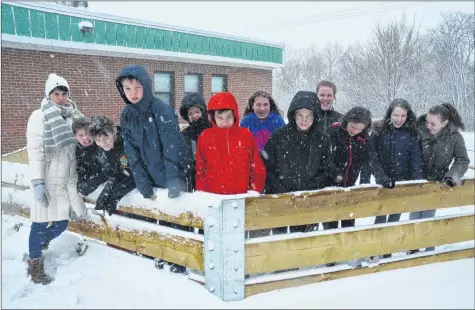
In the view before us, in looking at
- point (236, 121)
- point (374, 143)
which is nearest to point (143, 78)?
point (236, 121)

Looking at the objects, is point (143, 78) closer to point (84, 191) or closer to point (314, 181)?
point (84, 191)

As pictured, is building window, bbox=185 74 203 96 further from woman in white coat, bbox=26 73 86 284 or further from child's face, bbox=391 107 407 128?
child's face, bbox=391 107 407 128

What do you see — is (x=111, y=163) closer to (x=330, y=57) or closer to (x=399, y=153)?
(x=399, y=153)

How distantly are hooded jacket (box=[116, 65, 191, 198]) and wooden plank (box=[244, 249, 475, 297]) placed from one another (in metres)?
1.06

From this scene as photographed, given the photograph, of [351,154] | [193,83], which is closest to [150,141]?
[351,154]

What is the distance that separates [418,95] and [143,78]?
12.6m

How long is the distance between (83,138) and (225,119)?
146 cm

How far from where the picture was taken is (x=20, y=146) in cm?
890

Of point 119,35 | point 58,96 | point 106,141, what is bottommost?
point 106,141

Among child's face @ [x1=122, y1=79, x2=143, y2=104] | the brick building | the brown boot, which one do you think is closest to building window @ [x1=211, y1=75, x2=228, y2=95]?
the brick building

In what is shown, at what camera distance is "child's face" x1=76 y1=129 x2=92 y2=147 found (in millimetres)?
3259

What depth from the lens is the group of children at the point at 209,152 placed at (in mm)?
2961

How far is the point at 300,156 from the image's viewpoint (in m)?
3.09

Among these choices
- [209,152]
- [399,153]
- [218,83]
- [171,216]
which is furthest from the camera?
[218,83]
